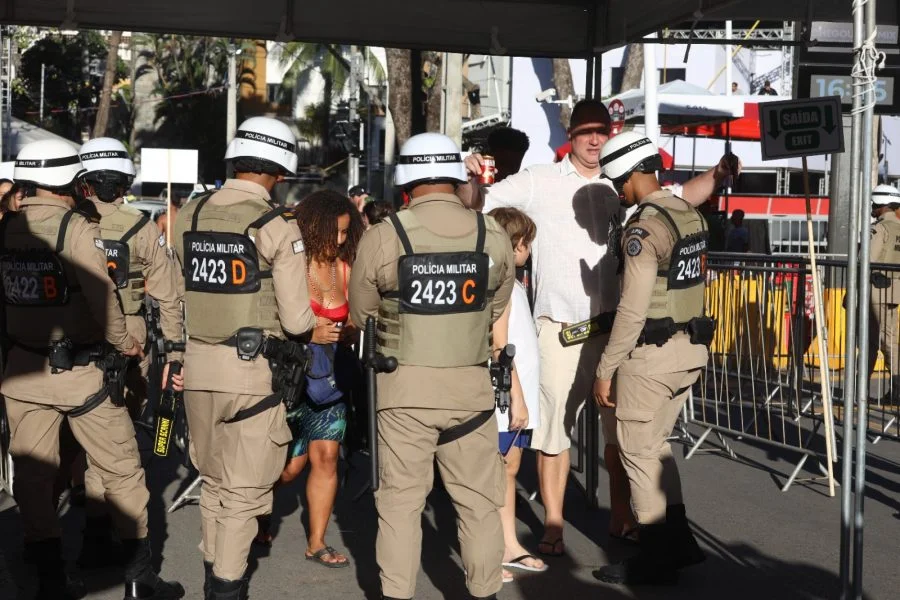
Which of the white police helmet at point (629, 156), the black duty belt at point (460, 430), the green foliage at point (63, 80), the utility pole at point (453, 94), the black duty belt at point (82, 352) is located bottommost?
the black duty belt at point (460, 430)

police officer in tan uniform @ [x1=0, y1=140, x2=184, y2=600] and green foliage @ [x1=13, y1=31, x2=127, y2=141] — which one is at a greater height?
green foliage @ [x1=13, y1=31, x2=127, y2=141]

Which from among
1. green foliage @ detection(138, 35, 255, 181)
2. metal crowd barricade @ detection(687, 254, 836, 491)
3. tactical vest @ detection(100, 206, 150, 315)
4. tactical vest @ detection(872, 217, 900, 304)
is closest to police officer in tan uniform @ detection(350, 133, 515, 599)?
tactical vest @ detection(100, 206, 150, 315)

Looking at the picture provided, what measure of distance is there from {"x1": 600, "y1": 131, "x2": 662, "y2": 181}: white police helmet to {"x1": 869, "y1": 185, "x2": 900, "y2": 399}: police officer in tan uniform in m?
3.96

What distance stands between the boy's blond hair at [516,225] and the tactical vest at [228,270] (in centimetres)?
136

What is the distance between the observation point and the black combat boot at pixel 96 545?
644cm

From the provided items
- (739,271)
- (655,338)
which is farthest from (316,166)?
(655,338)

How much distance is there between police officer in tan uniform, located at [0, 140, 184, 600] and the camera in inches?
219

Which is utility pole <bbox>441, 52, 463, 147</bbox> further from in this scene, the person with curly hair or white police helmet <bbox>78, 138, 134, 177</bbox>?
the person with curly hair

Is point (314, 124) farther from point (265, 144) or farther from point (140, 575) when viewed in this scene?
point (265, 144)

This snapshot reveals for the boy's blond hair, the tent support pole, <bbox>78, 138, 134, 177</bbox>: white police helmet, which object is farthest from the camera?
<bbox>78, 138, 134, 177</bbox>: white police helmet

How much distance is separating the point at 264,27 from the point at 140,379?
7.78 ft

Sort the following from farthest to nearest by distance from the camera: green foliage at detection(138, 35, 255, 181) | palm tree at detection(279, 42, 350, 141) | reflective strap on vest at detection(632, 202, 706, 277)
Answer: green foliage at detection(138, 35, 255, 181)
palm tree at detection(279, 42, 350, 141)
reflective strap on vest at detection(632, 202, 706, 277)

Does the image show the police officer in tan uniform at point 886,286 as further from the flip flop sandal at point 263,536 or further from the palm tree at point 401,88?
the palm tree at point 401,88

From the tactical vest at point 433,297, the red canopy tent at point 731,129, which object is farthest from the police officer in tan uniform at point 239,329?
the red canopy tent at point 731,129
